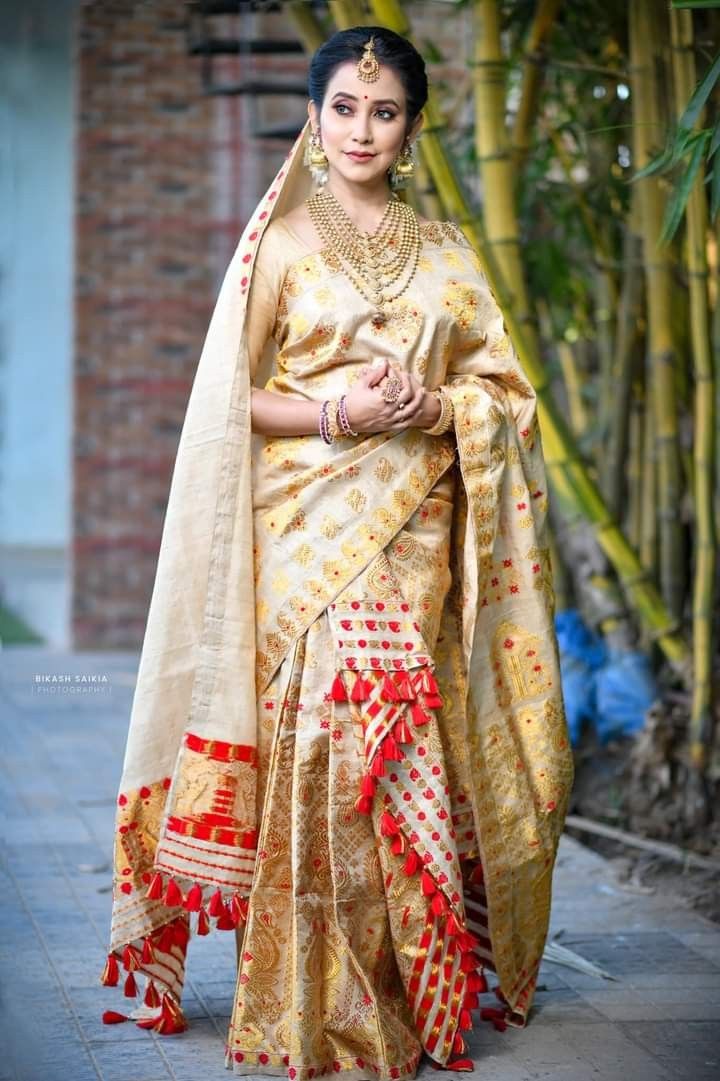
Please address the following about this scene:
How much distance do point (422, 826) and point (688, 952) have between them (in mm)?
1138

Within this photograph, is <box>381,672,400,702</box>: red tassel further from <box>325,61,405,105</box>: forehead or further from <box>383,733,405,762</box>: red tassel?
<box>325,61,405,105</box>: forehead

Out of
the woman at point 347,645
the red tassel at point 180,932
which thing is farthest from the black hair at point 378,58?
the red tassel at point 180,932

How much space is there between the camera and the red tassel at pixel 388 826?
2494mm

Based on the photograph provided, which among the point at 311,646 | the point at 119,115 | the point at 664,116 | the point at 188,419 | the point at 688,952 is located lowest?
the point at 688,952

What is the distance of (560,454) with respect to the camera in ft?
14.0

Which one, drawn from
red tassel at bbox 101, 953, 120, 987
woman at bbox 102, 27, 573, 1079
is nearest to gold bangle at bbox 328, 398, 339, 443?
woman at bbox 102, 27, 573, 1079

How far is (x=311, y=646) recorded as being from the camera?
254 centimetres

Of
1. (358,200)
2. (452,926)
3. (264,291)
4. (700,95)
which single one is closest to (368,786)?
(452,926)

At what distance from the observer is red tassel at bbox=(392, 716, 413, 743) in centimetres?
250

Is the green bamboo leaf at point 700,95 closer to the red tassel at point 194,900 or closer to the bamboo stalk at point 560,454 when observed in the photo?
the bamboo stalk at point 560,454

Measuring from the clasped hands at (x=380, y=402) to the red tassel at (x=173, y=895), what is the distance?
0.83 metres

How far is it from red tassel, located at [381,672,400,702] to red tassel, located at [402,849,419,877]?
0.84 ft

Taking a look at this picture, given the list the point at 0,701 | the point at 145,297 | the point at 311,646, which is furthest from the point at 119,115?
the point at 311,646

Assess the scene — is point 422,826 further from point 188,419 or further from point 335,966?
point 188,419
